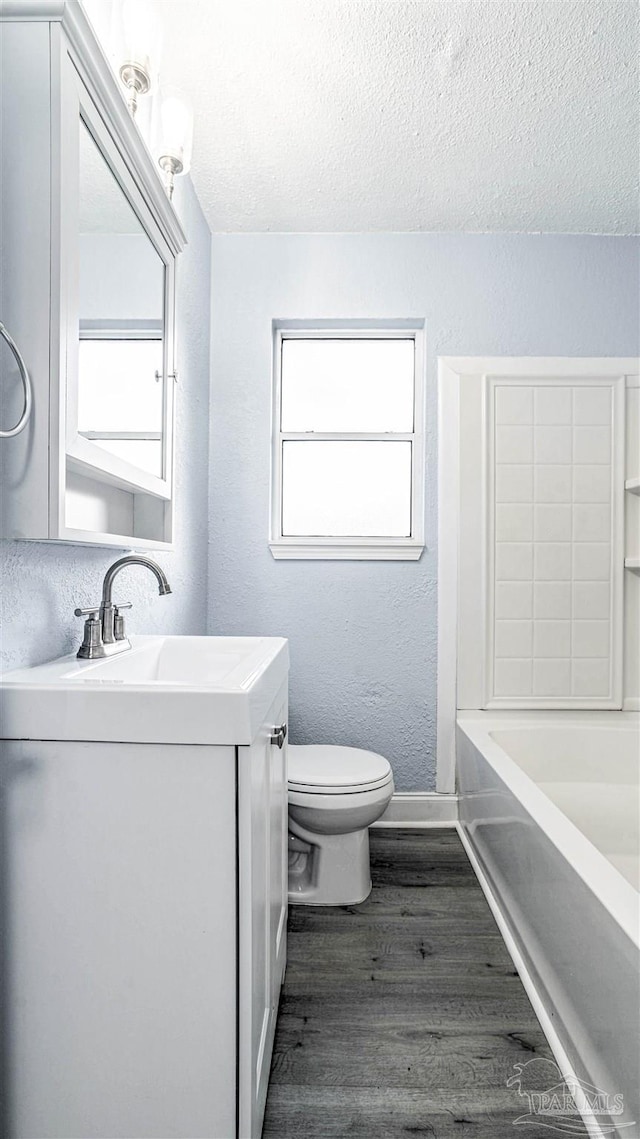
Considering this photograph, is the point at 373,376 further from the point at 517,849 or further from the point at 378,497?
the point at 517,849

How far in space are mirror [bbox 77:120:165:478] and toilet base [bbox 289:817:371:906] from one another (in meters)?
1.20

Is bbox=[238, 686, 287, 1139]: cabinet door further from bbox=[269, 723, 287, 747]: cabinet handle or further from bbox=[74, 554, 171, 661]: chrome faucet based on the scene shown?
bbox=[74, 554, 171, 661]: chrome faucet

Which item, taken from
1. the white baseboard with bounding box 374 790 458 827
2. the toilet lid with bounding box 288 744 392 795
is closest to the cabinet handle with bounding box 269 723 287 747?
the toilet lid with bounding box 288 744 392 795

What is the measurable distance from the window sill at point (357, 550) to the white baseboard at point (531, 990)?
1.11m

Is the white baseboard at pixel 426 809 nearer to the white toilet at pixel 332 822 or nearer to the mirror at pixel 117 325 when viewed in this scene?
the white toilet at pixel 332 822

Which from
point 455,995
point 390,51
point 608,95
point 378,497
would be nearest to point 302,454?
point 378,497

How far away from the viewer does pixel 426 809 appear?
235 cm

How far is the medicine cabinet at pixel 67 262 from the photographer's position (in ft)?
2.81

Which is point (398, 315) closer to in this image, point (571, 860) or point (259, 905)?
point (571, 860)

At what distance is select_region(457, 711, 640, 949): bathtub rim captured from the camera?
1.05m

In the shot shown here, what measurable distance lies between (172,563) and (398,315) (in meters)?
1.35

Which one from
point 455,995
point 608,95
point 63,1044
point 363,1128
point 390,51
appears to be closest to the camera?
A: point 63,1044

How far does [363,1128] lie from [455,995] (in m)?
0.42

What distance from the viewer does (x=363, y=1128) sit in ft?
3.61
